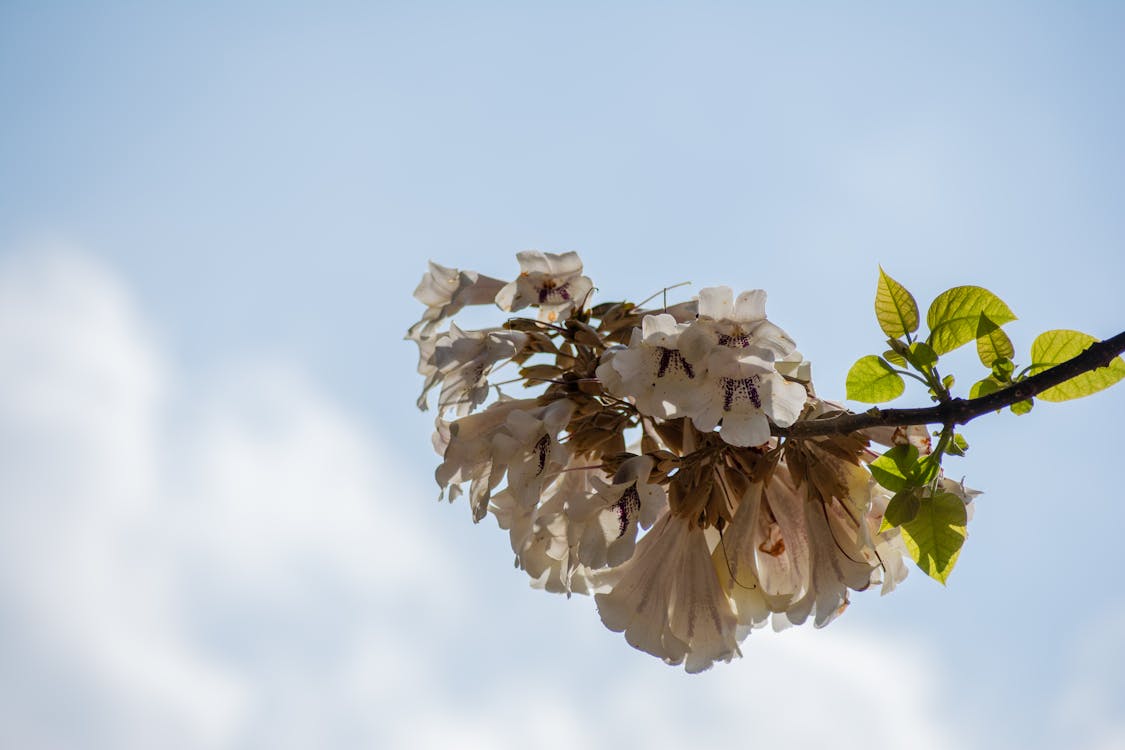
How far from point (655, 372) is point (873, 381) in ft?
1.38

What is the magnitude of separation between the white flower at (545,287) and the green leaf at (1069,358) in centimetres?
78

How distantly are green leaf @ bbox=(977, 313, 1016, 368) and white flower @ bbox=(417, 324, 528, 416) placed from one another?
77cm

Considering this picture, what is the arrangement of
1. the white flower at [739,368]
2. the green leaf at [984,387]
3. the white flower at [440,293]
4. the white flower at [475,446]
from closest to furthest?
the white flower at [739,368] → the green leaf at [984,387] → the white flower at [475,446] → the white flower at [440,293]

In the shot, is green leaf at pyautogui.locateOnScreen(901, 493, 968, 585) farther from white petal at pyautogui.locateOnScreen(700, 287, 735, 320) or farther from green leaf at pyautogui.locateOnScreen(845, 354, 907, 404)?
white petal at pyautogui.locateOnScreen(700, 287, 735, 320)

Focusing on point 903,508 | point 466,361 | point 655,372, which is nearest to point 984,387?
point 903,508

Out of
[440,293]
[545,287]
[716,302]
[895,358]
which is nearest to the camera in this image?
[716,302]

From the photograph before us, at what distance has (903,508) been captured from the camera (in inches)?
58.9

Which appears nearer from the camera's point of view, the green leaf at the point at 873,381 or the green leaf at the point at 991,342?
the green leaf at the point at 991,342

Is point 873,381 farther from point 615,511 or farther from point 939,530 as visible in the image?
point 615,511

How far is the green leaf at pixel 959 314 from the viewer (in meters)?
1.54

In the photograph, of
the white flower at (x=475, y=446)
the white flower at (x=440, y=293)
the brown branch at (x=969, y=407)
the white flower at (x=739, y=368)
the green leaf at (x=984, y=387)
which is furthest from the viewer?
the white flower at (x=440, y=293)

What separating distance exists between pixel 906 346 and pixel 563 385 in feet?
1.95

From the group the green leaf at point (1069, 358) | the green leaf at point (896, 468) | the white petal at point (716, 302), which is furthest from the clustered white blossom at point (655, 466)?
the green leaf at point (1069, 358)

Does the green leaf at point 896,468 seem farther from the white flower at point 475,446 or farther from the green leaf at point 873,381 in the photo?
the white flower at point 475,446
